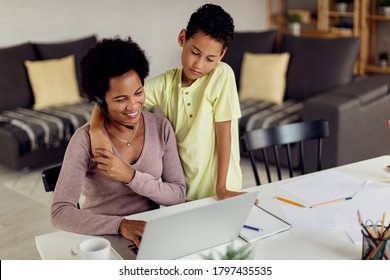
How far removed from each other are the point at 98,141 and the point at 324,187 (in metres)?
0.72

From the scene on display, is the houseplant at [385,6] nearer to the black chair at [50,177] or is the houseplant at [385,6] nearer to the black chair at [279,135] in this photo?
the black chair at [279,135]

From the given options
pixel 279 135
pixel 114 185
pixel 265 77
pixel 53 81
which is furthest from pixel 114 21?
pixel 114 185

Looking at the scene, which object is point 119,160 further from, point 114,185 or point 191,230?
point 191,230

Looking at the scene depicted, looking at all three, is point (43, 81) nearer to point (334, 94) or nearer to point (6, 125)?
point (6, 125)

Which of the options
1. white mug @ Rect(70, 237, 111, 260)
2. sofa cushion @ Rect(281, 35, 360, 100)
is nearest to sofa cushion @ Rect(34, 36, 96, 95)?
sofa cushion @ Rect(281, 35, 360, 100)

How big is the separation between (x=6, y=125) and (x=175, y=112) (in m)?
2.29

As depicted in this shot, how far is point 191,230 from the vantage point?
1260 mm

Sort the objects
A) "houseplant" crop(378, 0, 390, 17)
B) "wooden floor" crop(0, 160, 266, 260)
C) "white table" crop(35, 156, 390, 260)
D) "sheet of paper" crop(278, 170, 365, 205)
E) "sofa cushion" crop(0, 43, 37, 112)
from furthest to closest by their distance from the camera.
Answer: "houseplant" crop(378, 0, 390, 17) < "sofa cushion" crop(0, 43, 37, 112) < "wooden floor" crop(0, 160, 266, 260) < "sheet of paper" crop(278, 170, 365, 205) < "white table" crop(35, 156, 390, 260)

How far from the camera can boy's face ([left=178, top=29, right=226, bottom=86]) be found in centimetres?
159

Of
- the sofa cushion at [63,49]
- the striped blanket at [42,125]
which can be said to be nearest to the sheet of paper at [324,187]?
the striped blanket at [42,125]

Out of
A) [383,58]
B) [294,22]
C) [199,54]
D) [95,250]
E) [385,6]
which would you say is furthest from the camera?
[294,22]

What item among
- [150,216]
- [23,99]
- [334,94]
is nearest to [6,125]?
[23,99]

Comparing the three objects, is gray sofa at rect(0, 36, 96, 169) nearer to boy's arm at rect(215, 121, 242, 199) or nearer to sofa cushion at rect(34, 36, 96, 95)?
sofa cushion at rect(34, 36, 96, 95)
